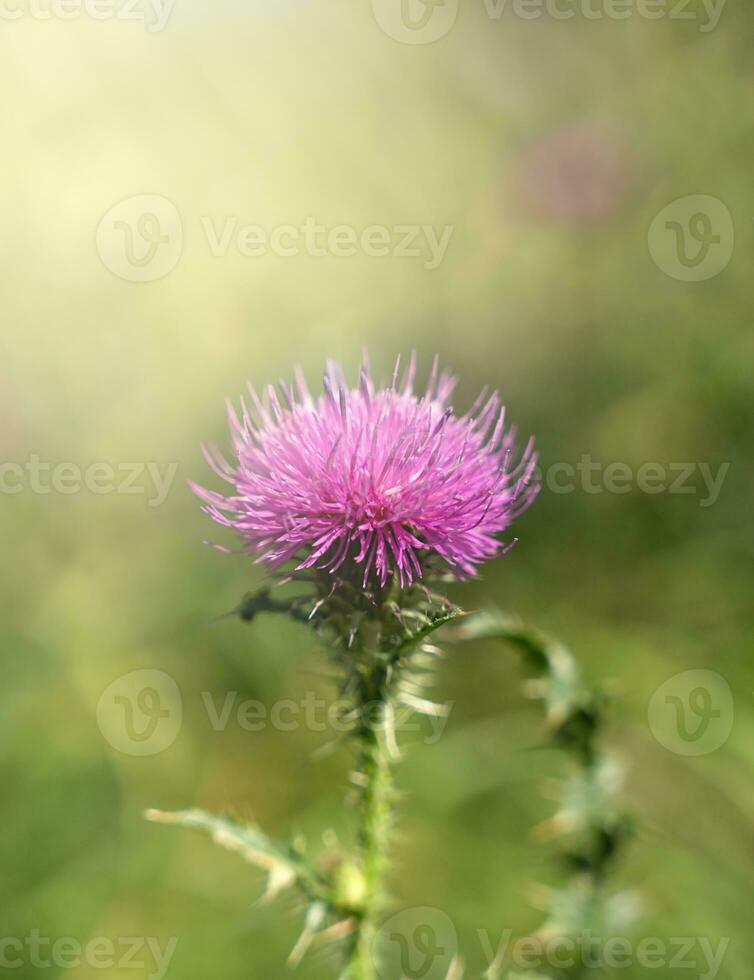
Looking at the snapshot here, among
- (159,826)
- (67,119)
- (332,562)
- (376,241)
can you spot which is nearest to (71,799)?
(159,826)

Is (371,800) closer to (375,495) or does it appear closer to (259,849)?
(259,849)

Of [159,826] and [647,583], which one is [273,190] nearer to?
[647,583]

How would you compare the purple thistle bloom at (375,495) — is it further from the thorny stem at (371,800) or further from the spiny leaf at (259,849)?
the spiny leaf at (259,849)

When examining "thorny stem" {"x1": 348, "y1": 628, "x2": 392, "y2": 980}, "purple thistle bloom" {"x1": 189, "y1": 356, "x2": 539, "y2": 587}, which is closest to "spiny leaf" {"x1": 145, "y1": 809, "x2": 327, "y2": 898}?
"thorny stem" {"x1": 348, "y1": 628, "x2": 392, "y2": 980}

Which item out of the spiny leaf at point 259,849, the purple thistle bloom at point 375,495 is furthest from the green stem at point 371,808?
the purple thistle bloom at point 375,495

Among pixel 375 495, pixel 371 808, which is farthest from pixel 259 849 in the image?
pixel 375 495
